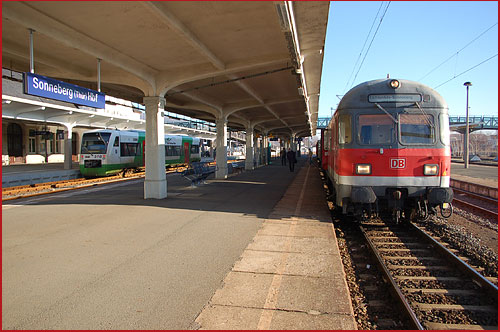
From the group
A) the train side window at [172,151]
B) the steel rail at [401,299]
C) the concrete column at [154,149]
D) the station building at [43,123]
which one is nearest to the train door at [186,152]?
the train side window at [172,151]

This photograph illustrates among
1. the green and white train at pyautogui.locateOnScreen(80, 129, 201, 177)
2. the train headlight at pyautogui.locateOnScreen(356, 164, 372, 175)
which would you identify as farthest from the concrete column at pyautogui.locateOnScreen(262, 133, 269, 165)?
the train headlight at pyautogui.locateOnScreen(356, 164, 372, 175)

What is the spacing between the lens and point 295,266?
4855mm

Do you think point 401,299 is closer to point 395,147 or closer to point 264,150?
point 395,147

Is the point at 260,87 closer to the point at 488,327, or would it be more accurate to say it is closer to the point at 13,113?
the point at 488,327

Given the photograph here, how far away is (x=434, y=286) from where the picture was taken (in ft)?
15.2

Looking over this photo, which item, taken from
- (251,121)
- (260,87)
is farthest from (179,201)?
(251,121)

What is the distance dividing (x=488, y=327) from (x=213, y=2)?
6356 mm

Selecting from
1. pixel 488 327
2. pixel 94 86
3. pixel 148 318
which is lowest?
pixel 488 327

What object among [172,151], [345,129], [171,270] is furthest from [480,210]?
[172,151]

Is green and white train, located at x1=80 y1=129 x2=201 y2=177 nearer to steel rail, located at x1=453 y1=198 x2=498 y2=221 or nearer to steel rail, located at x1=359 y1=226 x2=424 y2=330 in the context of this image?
steel rail, located at x1=359 y1=226 x2=424 y2=330

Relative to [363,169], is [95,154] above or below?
above

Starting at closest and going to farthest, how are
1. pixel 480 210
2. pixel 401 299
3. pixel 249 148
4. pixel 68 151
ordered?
pixel 401 299 < pixel 480 210 < pixel 68 151 < pixel 249 148

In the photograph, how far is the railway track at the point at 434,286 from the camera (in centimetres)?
374

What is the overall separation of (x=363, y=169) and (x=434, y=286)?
2.89 m
